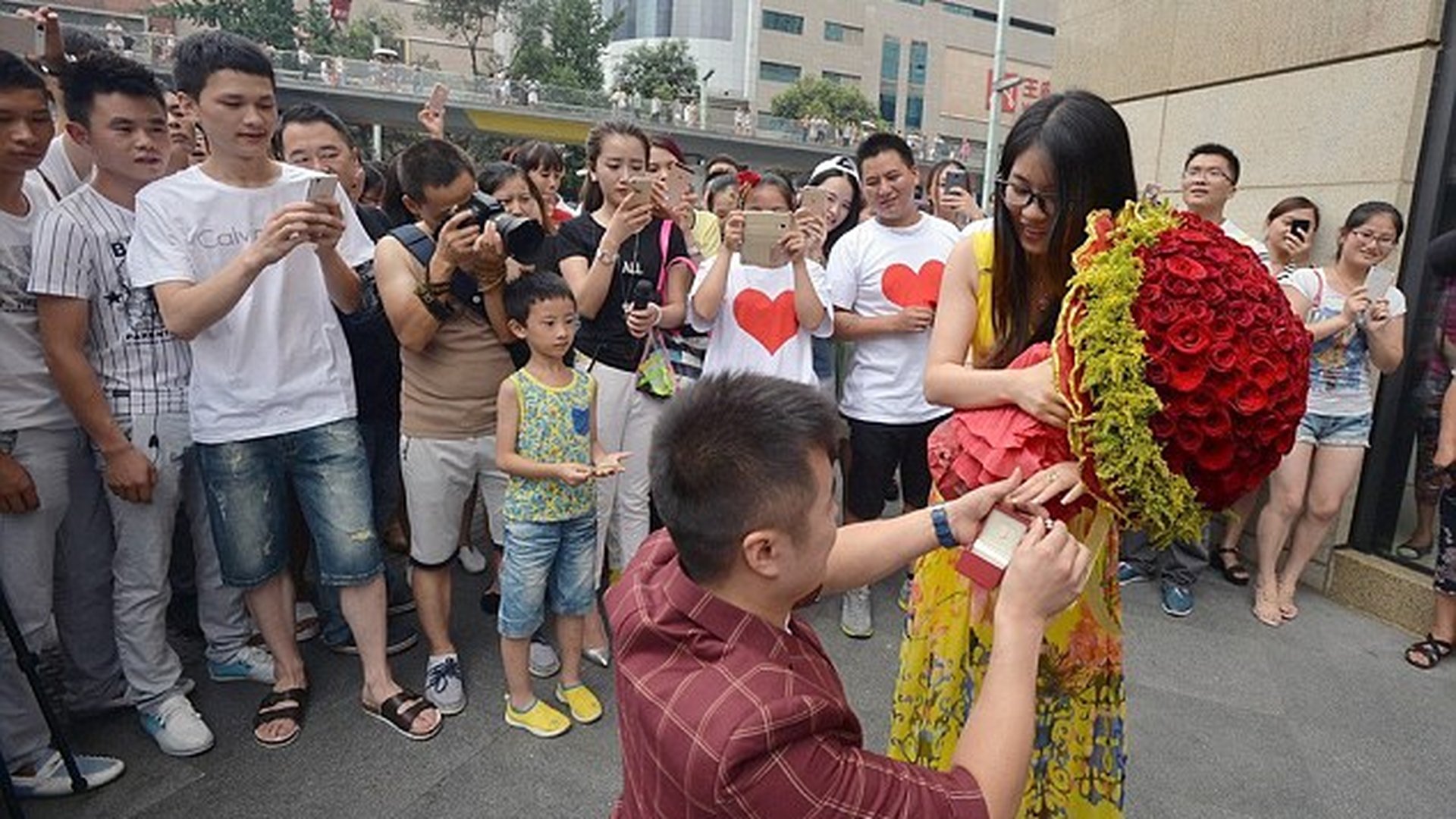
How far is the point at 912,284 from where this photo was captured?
3566 mm

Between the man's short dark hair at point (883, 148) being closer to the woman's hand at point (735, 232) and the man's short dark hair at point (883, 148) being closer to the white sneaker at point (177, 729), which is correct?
the woman's hand at point (735, 232)

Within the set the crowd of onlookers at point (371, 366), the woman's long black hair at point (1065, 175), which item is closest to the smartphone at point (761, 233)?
the crowd of onlookers at point (371, 366)

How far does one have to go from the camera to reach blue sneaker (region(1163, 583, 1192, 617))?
3.91 metres

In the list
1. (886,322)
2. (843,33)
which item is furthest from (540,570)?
(843,33)

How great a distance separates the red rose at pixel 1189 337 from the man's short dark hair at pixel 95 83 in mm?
2840

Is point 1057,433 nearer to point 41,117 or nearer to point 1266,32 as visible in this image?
point 41,117

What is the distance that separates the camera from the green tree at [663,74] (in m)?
46.0

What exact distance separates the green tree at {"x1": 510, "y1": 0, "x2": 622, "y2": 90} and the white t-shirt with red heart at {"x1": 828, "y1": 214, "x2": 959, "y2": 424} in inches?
1649

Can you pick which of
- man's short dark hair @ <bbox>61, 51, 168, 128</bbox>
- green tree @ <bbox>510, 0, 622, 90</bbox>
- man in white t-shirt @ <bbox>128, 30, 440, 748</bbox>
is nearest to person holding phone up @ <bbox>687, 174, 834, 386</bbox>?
man in white t-shirt @ <bbox>128, 30, 440, 748</bbox>

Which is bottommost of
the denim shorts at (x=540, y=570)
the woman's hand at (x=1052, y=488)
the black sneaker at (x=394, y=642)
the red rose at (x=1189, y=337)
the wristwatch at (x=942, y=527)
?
the black sneaker at (x=394, y=642)

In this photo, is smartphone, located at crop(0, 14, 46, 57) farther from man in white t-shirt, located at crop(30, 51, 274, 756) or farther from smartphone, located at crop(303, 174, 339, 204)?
smartphone, located at crop(303, 174, 339, 204)

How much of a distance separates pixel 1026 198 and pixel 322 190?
1806 millimetres

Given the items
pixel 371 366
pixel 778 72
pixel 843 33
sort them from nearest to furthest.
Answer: pixel 371 366, pixel 778 72, pixel 843 33

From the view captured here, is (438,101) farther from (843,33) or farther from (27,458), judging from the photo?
(843,33)
